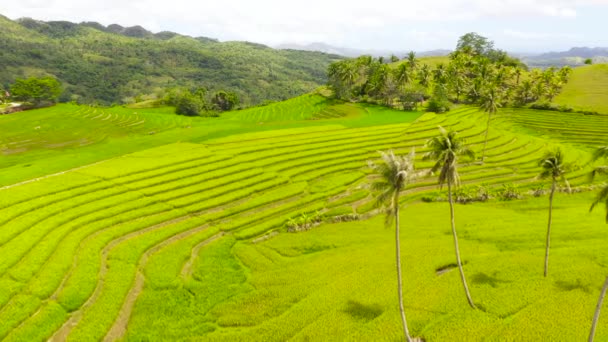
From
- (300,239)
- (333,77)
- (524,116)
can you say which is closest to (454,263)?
(300,239)

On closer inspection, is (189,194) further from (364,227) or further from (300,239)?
(364,227)

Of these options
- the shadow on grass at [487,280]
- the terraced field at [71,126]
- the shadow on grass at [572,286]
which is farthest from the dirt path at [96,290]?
the terraced field at [71,126]

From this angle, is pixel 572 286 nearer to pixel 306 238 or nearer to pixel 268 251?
pixel 306 238

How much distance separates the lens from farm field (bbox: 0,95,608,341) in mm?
27047

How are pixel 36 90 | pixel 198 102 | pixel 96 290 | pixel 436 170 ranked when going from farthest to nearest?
pixel 198 102, pixel 36 90, pixel 96 290, pixel 436 170

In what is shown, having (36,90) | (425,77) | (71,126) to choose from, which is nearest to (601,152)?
(425,77)

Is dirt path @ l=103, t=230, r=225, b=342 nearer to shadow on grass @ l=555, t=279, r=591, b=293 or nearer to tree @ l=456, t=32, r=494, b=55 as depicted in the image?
shadow on grass @ l=555, t=279, r=591, b=293

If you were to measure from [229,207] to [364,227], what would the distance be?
18.5 metres

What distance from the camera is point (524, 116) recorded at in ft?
323

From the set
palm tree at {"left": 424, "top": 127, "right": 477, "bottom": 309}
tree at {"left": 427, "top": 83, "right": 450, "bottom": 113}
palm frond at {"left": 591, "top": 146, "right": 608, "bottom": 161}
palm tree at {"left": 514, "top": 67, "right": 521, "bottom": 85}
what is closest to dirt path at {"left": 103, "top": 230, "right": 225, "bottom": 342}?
palm tree at {"left": 424, "top": 127, "right": 477, "bottom": 309}

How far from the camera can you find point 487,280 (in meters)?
30.4

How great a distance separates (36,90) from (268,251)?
126854 millimetres

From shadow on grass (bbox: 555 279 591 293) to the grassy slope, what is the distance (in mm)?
95813

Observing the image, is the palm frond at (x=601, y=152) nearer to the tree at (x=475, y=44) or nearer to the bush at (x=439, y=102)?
the bush at (x=439, y=102)
